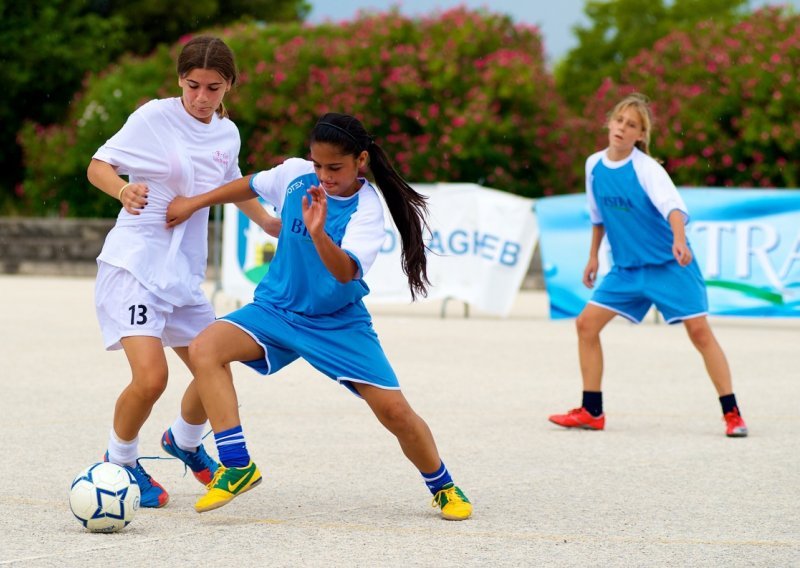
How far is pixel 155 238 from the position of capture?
17.7 ft

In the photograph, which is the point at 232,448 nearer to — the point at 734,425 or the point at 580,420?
the point at 580,420

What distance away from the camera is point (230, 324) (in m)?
5.27

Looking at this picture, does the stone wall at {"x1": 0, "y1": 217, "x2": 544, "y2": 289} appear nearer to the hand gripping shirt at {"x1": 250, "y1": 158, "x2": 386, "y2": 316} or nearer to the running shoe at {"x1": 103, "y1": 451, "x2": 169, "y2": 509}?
the running shoe at {"x1": 103, "y1": 451, "x2": 169, "y2": 509}

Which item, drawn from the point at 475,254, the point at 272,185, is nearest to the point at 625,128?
the point at 272,185

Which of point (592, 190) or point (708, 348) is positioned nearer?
point (708, 348)

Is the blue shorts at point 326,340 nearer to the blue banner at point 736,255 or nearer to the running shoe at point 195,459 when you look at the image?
the running shoe at point 195,459

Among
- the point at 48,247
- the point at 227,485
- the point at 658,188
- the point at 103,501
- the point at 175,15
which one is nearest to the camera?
the point at 103,501

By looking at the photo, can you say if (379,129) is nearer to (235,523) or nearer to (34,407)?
(34,407)

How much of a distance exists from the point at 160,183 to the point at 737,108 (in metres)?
22.0

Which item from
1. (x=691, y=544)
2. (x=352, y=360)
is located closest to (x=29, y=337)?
(x=352, y=360)

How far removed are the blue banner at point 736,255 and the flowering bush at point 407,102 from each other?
11713mm

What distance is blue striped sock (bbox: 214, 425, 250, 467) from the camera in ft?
16.8

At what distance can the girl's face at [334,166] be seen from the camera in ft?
16.8

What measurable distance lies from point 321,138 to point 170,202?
27.2 inches
